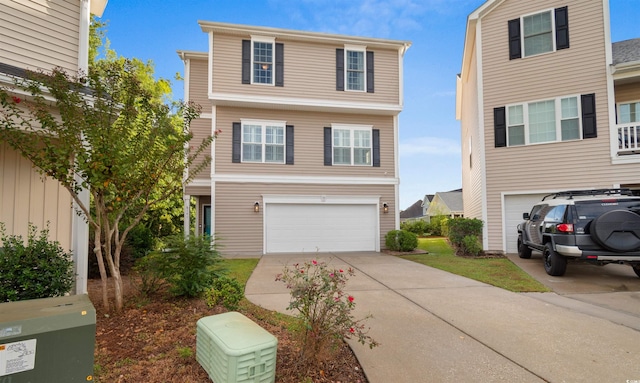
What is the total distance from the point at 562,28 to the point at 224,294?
44.3 feet

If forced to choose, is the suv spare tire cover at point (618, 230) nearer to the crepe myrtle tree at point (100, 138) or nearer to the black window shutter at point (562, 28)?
the black window shutter at point (562, 28)

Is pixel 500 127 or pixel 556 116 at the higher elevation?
pixel 556 116

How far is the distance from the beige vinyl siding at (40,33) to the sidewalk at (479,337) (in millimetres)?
5336

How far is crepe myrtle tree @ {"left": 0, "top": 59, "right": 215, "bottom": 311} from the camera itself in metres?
4.04

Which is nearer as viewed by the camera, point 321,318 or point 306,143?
point 321,318

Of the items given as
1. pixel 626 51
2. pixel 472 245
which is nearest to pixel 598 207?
pixel 472 245

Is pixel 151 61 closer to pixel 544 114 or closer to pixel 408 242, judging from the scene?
pixel 408 242

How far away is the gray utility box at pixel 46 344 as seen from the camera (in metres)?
2.25

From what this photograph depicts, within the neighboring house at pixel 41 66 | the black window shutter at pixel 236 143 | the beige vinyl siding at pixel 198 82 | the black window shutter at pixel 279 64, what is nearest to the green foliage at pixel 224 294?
the neighboring house at pixel 41 66

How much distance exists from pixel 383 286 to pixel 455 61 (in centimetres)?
1737

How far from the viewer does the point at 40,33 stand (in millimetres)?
5605

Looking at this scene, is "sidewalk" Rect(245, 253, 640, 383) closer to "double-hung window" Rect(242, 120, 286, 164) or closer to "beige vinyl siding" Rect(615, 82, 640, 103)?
"double-hung window" Rect(242, 120, 286, 164)

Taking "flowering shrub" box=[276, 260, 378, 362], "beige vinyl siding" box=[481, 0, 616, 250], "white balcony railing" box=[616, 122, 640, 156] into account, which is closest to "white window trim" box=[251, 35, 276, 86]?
"beige vinyl siding" box=[481, 0, 616, 250]

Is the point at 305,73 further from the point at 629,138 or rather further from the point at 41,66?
the point at 629,138
